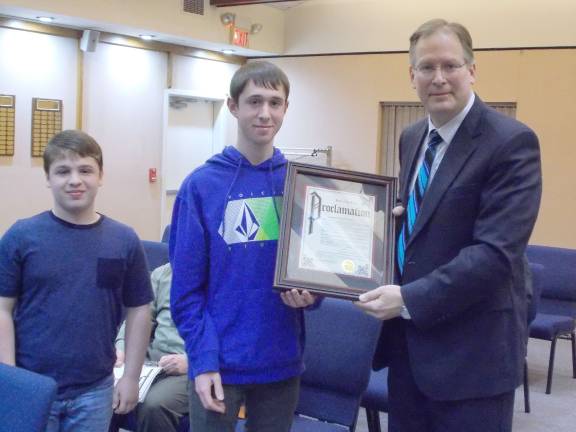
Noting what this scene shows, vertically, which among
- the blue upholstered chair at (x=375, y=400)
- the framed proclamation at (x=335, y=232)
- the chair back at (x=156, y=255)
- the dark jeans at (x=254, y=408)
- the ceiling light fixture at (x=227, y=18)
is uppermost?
the ceiling light fixture at (x=227, y=18)

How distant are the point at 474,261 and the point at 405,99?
6090 millimetres

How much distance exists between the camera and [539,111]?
6.91 meters

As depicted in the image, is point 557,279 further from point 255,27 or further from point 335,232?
point 255,27

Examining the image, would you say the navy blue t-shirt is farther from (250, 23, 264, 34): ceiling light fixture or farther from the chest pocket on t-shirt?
(250, 23, 264, 34): ceiling light fixture

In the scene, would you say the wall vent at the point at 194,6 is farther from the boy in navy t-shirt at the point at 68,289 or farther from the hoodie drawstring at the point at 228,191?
the hoodie drawstring at the point at 228,191

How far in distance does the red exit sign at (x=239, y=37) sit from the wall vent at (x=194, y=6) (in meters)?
0.49

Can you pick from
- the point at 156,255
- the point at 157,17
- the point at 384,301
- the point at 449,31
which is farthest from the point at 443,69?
the point at 157,17

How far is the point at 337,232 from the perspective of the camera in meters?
1.96

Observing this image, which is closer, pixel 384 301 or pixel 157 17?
pixel 384 301

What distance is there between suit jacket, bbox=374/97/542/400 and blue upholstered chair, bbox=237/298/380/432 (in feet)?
3.24

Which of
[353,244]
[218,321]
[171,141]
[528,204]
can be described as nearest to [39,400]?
[218,321]

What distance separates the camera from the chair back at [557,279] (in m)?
5.10

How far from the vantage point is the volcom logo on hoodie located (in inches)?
74.4

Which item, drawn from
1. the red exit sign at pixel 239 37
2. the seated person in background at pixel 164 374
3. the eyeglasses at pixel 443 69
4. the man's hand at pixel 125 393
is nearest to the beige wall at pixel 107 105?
the red exit sign at pixel 239 37
